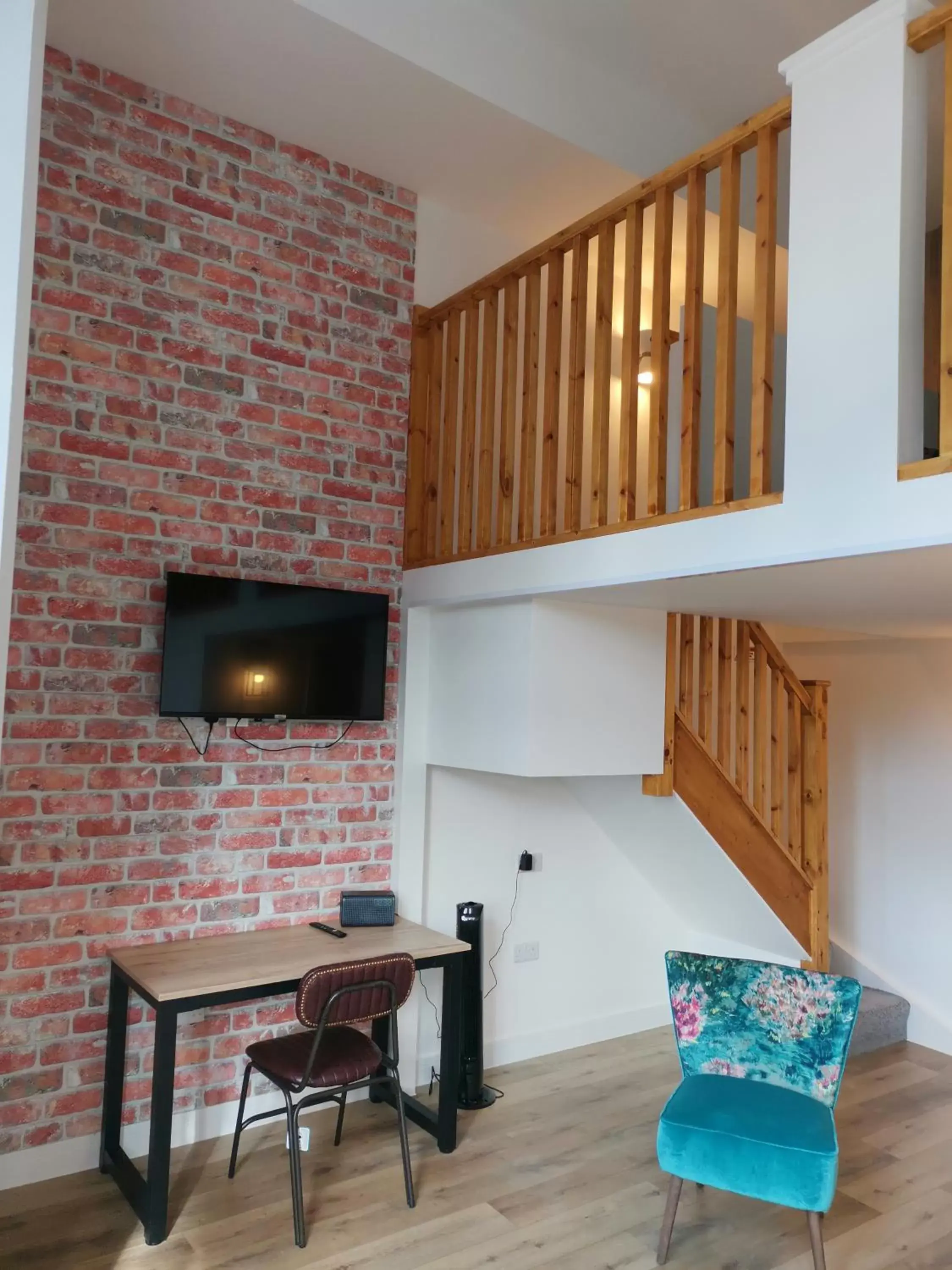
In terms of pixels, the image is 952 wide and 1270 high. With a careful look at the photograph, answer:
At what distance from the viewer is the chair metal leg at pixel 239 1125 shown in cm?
315

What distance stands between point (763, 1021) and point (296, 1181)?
5.02 ft

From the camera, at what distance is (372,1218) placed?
2932mm

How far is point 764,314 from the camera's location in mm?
2510

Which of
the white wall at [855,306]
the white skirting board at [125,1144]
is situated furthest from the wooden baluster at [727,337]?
the white skirting board at [125,1144]

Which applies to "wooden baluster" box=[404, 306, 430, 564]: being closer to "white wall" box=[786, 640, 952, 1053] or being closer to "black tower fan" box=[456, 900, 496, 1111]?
"black tower fan" box=[456, 900, 496, 1111]

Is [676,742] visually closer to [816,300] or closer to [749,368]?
[816,300]

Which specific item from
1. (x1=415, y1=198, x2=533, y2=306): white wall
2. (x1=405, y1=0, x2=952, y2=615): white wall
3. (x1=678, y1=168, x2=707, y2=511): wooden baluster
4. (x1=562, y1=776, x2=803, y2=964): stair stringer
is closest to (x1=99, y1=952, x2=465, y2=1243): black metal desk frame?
(x1=562, y1=776, x2=803, y2=964): stair stringer

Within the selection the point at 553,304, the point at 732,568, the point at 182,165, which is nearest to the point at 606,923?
the point at 732,568

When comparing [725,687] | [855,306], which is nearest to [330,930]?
[725,687]

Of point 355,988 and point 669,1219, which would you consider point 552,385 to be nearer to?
point 355,988

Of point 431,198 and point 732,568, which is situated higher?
point 431,198

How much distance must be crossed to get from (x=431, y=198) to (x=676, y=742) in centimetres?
258

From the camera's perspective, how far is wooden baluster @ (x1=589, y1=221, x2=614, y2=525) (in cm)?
304

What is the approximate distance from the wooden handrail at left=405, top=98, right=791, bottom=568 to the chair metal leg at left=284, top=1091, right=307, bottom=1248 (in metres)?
1.97
